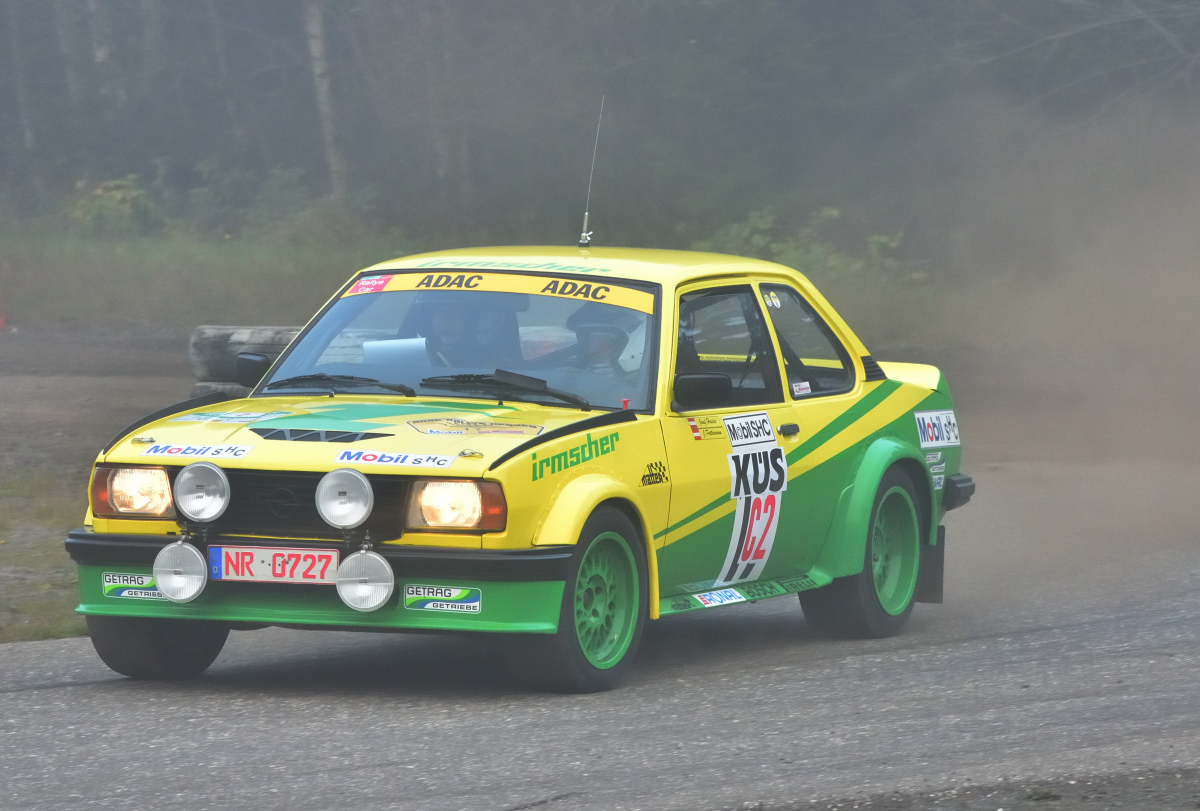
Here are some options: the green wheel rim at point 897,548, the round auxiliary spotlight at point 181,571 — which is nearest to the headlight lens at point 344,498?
the round auxiliary spotlight at point 181,571

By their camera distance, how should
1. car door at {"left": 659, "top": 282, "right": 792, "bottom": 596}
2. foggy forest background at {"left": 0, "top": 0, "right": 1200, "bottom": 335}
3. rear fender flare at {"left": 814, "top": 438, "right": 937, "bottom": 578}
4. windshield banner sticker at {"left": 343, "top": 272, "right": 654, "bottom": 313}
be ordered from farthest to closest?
foggy forest background at {"left": 0, "top": 0, "right": 1200, "bottom": 335} → rear fender flare at {"left": 814, "top": 438, "right": 937, "bottom": 578} → windshield banner sticker at {"left": 343, "top": 272, "right": 654, "bottom": 313} → car door at {"left": 659, "top": 282, "right": 792, "bottom": 596}

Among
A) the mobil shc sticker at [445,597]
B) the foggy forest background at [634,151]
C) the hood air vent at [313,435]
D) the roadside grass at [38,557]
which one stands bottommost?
A: the roadside grass at [38,557]

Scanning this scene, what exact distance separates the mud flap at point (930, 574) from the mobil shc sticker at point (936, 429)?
0.42 m

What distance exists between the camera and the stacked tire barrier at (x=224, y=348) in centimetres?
1149

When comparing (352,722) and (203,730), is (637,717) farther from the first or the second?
(203,730)

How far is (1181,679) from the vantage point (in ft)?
20.9

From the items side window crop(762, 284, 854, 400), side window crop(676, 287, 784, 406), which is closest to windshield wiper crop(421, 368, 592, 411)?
side window crop(676, 287, 784, 406)

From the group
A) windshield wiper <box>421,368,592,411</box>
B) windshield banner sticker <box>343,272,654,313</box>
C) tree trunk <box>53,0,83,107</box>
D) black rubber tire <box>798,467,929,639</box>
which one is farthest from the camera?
tree trunk <box>53,0,83,107</box>

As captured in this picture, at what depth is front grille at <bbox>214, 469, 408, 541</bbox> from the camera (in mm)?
5566

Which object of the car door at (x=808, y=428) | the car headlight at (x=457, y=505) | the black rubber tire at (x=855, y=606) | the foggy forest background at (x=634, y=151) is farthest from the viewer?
the foggy forest background at (x=634, y=151)

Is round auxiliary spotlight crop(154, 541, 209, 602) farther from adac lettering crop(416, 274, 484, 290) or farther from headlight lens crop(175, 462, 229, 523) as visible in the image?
adac lettering crop(416, 274, 484, 290)

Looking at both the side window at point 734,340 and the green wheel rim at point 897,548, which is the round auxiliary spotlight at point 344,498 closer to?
the side window at point 734,340

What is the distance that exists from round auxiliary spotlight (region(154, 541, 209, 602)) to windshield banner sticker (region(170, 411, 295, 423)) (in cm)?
55

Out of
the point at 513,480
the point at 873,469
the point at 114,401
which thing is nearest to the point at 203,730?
the point at 513,480
